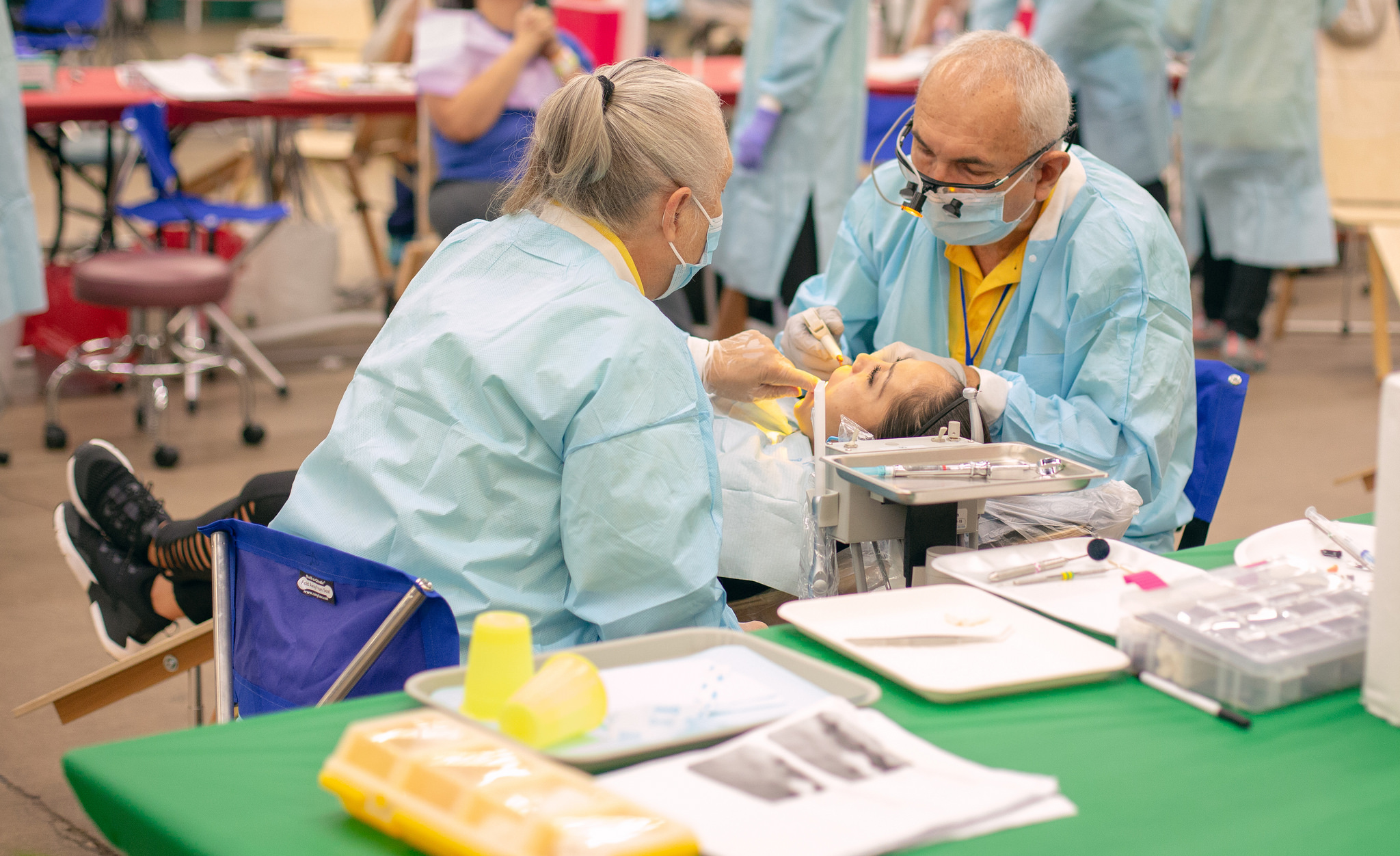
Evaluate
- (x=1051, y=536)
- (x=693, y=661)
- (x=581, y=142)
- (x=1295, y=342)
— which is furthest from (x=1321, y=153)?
(x=693, y=661)

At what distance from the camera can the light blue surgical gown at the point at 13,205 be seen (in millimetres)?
3506

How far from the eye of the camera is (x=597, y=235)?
1.62 meters

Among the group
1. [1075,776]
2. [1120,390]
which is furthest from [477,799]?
[1120,390]

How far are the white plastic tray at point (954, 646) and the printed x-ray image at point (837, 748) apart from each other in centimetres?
14

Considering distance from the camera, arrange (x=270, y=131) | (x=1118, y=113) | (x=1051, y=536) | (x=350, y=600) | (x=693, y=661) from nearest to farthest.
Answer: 1. (x=693, y=661)
2. (x=350, y=600)
3. (x=1051, y=536)
4. (x=1118, y=113)
5. (x=270, y=131)

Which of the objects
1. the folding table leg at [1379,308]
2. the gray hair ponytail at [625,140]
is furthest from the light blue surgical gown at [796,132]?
the gray hair ponytail at [625,140]

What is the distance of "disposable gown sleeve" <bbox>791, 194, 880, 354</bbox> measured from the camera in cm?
239

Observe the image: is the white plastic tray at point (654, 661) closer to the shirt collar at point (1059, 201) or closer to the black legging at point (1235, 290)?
the shirt collar at point (1059, 201)

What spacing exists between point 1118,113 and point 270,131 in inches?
140

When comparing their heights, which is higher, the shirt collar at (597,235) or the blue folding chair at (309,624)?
the shirt collar at (597,235)

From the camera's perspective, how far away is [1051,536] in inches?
67.6

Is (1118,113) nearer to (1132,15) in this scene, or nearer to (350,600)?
(1132,15)

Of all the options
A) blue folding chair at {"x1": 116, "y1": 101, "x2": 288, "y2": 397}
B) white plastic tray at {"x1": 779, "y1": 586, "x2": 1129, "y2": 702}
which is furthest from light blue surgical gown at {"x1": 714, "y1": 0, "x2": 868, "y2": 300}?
white plastic tray at {"x1": 779, "y1": 586, "x2": 1129, "y2": 702}

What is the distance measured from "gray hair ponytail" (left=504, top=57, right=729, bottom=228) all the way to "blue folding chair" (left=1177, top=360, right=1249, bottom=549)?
100 centimetres
